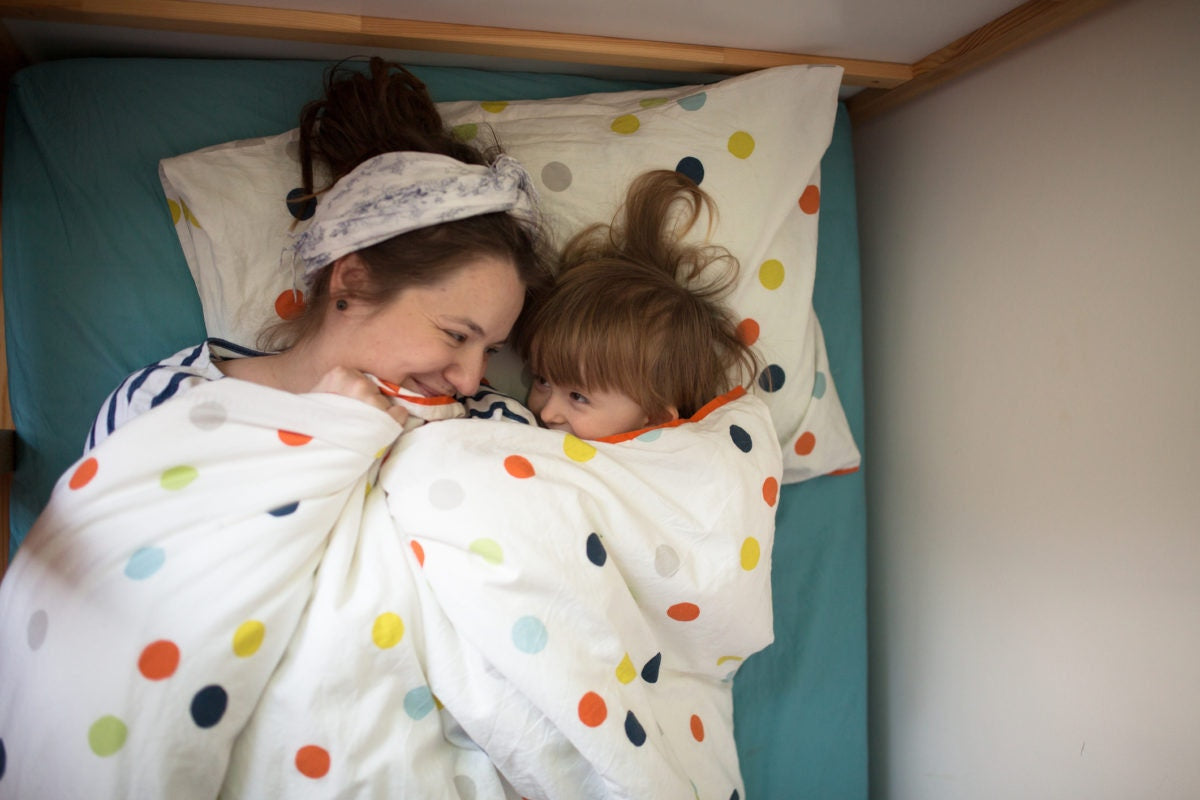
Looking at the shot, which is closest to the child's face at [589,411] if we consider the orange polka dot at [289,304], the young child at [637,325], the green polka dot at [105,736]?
the young child at [637,325]

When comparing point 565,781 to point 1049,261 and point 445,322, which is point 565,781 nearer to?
point 445,322

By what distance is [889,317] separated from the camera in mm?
1354

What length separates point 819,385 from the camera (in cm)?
119

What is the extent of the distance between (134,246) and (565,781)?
82 cm

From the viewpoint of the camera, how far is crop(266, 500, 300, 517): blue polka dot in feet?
2.48

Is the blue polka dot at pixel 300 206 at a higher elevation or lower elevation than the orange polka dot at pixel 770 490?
higher

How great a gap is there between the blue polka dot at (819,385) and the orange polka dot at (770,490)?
0.22 meters

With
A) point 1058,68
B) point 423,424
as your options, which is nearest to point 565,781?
point 423,424

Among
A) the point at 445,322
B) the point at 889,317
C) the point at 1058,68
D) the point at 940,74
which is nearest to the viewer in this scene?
the point at 445,322

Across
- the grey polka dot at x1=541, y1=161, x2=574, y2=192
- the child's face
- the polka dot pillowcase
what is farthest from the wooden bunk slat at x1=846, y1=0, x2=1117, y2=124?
the child's face

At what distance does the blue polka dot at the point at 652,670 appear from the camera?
919 mm

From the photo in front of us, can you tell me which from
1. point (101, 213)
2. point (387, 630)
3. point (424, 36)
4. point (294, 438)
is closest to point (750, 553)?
point (387, 630)

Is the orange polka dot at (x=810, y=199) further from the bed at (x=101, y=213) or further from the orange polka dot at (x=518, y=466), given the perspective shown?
the orange polka dot at (x=518, y=466)

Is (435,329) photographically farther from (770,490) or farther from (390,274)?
(770,490)
